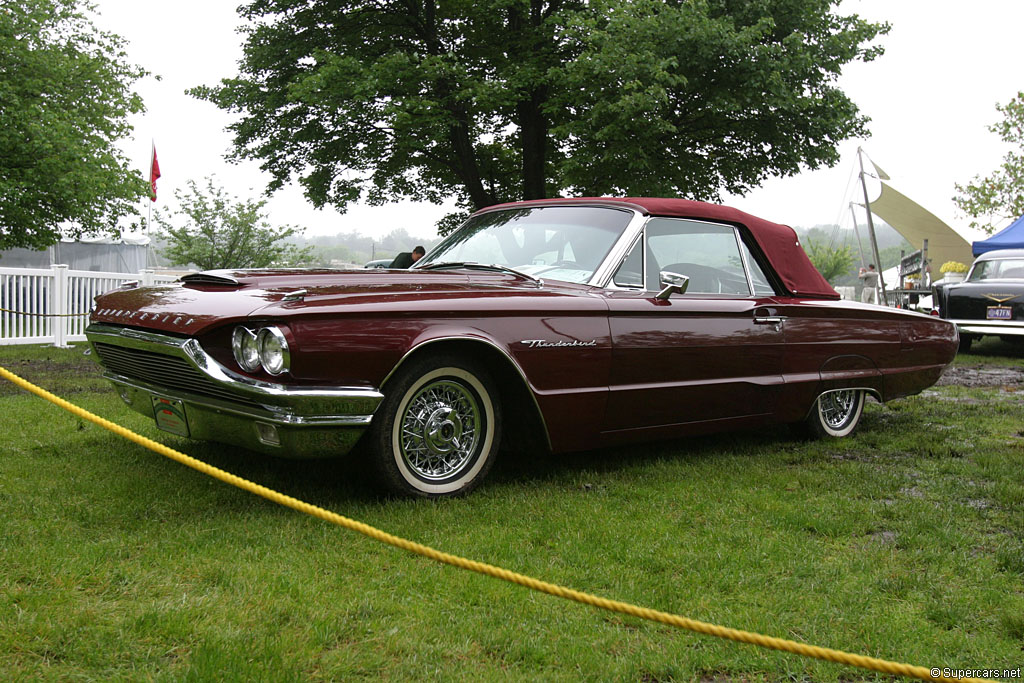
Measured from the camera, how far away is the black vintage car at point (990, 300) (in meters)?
13.1

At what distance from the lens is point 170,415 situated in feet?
12.7

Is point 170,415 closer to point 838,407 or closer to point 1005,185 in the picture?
point 838,407

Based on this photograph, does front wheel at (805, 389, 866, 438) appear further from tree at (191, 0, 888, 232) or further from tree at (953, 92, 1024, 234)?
tree at (953, 92, 1024, 234)

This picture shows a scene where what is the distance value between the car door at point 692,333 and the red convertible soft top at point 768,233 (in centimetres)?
7

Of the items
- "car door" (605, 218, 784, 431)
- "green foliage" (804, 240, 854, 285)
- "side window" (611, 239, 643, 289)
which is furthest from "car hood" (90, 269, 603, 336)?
"green foliage" (804, 240, 854, 285)

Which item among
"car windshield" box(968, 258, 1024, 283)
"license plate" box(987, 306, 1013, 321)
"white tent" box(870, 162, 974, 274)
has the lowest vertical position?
"license plate" box(987, 306, 1013, 321)

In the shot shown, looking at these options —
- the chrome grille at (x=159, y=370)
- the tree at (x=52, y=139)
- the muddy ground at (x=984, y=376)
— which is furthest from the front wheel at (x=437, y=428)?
the tree at (x=52, y=139)

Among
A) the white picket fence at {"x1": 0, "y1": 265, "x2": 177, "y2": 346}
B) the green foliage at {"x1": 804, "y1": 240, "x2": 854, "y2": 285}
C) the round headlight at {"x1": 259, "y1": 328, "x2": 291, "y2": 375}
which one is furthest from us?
the green foliage at {"x1": 804, "y1": 240, "x2": 854, "y2": 285}

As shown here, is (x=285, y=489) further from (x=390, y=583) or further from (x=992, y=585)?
(x=992, y=585)

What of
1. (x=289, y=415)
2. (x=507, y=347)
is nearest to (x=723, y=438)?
(x=507, y=347)

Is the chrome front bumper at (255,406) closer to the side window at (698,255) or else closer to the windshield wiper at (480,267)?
the windshield wiper at (480,267)

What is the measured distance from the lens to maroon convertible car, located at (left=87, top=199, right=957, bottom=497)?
3.55m

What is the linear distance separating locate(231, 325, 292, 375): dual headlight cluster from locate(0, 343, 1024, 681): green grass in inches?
25.8

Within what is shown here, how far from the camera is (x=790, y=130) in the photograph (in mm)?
17078
